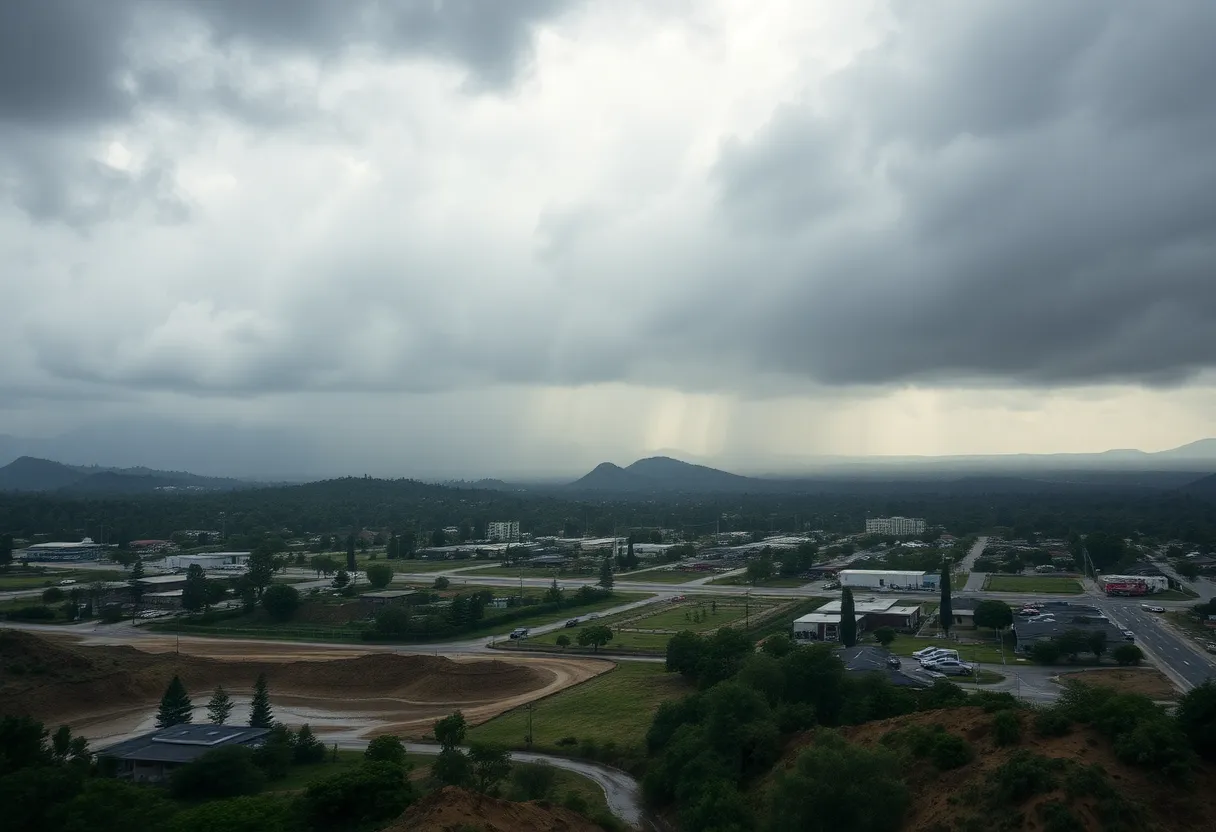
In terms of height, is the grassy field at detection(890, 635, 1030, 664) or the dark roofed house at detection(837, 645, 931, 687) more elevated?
the dark roofed house at detection(837, 645, 931, 687)

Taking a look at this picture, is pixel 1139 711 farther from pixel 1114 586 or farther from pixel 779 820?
pixel 1114 586

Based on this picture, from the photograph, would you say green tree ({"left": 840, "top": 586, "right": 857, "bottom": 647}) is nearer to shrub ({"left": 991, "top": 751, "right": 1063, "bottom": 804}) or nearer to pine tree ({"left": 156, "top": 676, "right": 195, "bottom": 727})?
shrub ({"left": 991, "top": 751, "right": 1063, "bottom": 804})

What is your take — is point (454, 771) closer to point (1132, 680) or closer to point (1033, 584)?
point (1132, 680)

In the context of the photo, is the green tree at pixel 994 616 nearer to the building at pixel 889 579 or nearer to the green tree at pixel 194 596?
the building at pixel 889 579

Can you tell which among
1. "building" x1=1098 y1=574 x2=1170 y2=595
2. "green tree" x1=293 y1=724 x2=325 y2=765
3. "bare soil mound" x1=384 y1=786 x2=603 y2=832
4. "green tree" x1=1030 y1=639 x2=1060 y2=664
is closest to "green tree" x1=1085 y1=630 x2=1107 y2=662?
"green tree" x1=1030 y1=639 x2=1060 y2=664

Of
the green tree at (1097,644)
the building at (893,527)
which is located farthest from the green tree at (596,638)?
the building at (893,527)

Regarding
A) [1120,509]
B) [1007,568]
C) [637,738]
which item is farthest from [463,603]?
[1120,509]

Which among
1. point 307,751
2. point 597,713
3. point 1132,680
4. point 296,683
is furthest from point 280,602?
point 1132,680
